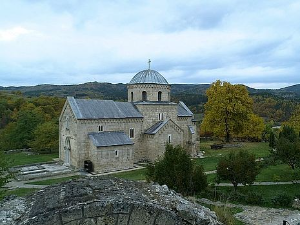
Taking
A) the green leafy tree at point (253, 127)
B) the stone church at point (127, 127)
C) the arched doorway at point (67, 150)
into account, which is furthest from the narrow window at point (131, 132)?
the green leafy tree at point (253, 127)

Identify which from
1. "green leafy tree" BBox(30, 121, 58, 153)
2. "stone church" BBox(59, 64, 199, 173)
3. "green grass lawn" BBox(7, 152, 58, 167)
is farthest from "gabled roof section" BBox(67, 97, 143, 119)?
"green leafy tree" BBox(30, 121, 58, 153)

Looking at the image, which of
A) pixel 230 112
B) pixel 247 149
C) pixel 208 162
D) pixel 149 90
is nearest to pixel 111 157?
pixel 149 90

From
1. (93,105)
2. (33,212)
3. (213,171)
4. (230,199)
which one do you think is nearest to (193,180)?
(230,199)

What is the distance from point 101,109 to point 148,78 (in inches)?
265

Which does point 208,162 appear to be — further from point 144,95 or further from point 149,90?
point 144,95

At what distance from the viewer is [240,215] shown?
14594 millimetres

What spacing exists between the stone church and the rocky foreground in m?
19.8

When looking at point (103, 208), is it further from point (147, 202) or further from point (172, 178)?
point (172, 178)

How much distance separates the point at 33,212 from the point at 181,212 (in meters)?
3.10

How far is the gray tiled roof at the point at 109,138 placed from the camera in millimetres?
27352

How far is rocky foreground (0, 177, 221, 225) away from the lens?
5.85 m

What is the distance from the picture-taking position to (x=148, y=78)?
3328cm

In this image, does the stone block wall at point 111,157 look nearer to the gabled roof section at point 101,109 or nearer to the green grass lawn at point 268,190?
the gabled roof section at point 101,109

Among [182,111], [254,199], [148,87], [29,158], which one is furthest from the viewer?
[182,111]
